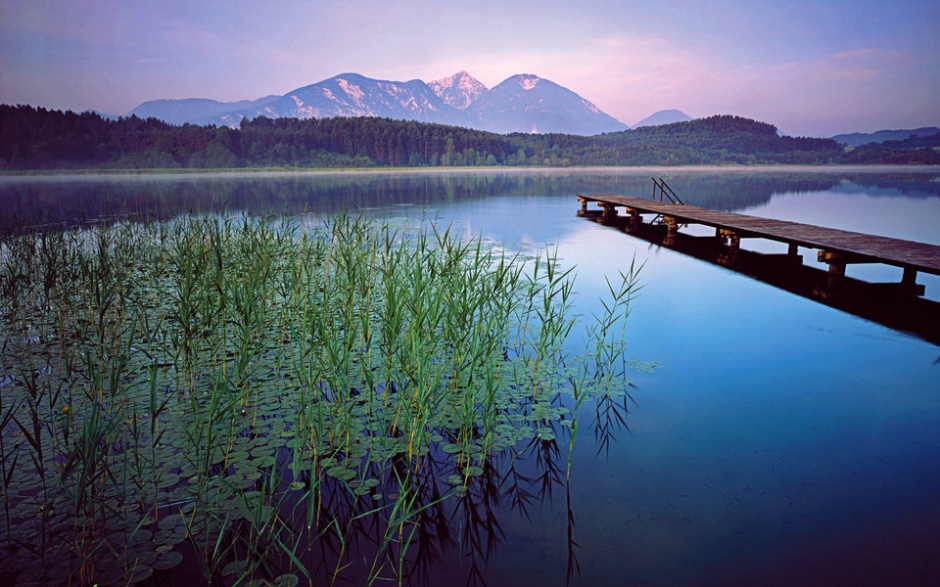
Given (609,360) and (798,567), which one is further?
(609,360)

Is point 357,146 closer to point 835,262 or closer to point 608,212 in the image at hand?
point 608,212

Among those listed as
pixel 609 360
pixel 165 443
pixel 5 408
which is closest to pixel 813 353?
pixel 609 360

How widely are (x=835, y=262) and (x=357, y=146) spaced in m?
116

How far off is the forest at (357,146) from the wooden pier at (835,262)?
346 ft

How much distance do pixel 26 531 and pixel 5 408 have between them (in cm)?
229

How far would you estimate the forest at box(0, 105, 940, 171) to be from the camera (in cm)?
10025

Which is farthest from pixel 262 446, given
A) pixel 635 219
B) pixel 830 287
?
pixel 635 219

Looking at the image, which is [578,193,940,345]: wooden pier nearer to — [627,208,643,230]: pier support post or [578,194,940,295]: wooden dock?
[578,194,940,295]: wooden dock

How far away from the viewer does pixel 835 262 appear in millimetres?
10828

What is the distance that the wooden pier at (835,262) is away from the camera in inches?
358

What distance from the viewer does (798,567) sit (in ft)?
10.5

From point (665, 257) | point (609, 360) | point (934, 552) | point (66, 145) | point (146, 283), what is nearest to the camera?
point (934, 552)

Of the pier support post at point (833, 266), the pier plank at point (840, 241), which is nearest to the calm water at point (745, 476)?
the pier plank at point (840, 241)

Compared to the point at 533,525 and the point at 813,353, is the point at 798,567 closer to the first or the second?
the point at 533,525
